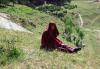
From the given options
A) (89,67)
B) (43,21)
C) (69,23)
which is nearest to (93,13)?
(69,23)

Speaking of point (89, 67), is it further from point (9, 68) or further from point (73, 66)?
point (9, 68)

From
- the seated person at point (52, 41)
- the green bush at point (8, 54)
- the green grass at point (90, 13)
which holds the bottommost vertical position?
the green grass at point (90, 13)

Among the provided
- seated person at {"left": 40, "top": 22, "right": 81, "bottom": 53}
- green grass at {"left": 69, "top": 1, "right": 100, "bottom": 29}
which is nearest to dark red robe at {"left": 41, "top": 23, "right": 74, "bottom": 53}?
seated person at {"left": 40, "top": 22, "right": 81, "bottom": 53}

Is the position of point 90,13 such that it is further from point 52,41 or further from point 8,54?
point 8,54

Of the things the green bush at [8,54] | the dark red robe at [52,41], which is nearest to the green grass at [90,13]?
the dark red robe at [52,41]

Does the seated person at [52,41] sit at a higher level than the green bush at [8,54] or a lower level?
lower

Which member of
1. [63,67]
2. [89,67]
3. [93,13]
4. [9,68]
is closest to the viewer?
[9,68]

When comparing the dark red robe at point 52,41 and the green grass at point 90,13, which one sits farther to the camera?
the green grass at point 90,13

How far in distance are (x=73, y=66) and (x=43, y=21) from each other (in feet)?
115

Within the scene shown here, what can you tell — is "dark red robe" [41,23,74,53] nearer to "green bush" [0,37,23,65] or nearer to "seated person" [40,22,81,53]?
"seated person" [40,22,81,53]

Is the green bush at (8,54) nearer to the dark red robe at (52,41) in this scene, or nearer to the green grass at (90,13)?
the dark red robe at (52,41)

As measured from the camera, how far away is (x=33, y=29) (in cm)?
3847

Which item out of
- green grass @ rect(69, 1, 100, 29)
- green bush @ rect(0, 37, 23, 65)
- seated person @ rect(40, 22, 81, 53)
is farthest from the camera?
green grass @ rect(69, 1, 100, 29)

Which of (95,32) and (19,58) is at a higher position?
(19,58)
